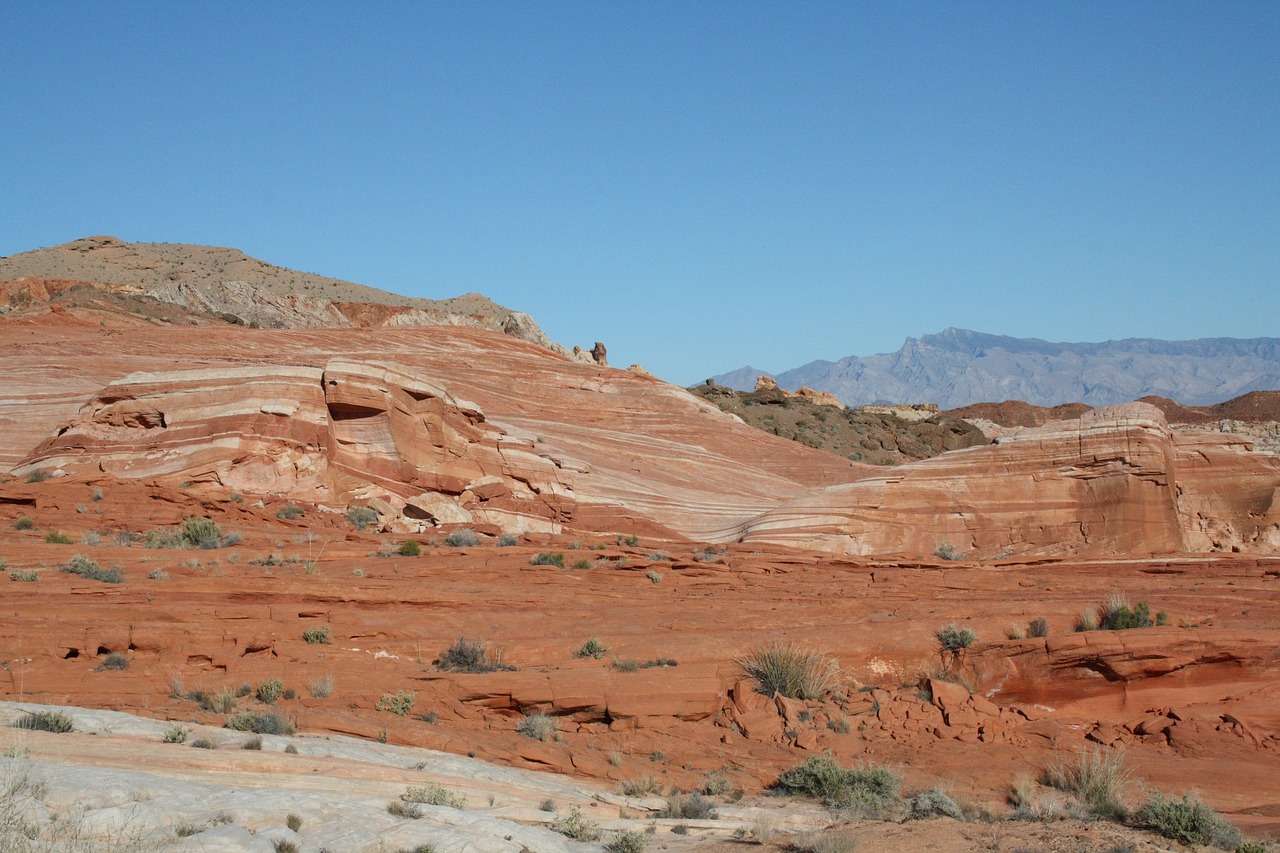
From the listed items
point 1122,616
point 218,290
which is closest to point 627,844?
point 1122,616

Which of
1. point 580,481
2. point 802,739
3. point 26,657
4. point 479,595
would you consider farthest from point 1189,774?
point 580,481

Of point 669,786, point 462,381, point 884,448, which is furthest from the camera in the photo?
point 884,448

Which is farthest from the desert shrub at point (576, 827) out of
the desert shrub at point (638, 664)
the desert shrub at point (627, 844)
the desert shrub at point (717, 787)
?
the desert shrub at point (638, 664)

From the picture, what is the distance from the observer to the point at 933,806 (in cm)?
956

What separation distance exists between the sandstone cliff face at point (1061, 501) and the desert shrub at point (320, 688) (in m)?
12.3

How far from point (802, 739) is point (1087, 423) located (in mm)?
13768

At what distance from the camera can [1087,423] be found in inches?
904

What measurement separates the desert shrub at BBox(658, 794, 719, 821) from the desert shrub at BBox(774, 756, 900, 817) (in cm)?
126

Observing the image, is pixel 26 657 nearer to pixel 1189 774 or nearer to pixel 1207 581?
pixel 1189 774

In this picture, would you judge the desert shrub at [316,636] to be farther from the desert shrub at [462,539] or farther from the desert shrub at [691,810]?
the desert shrub at [462,539]

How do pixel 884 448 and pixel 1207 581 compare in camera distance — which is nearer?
pixel 1207 581

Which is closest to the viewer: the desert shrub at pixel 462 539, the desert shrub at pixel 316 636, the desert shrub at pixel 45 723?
the desert shrub at pixel 45 723

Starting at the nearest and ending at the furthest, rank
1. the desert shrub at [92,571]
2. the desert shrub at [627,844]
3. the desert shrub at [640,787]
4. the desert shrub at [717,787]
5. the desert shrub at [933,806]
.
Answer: the desert shrub at [627,844] → the desert shrub at [933,806] → the desert shrub at [640,787] → the desert shrub at [717,787] → the desert shrub at [92,571]

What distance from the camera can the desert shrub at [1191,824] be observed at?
28.0 ft
